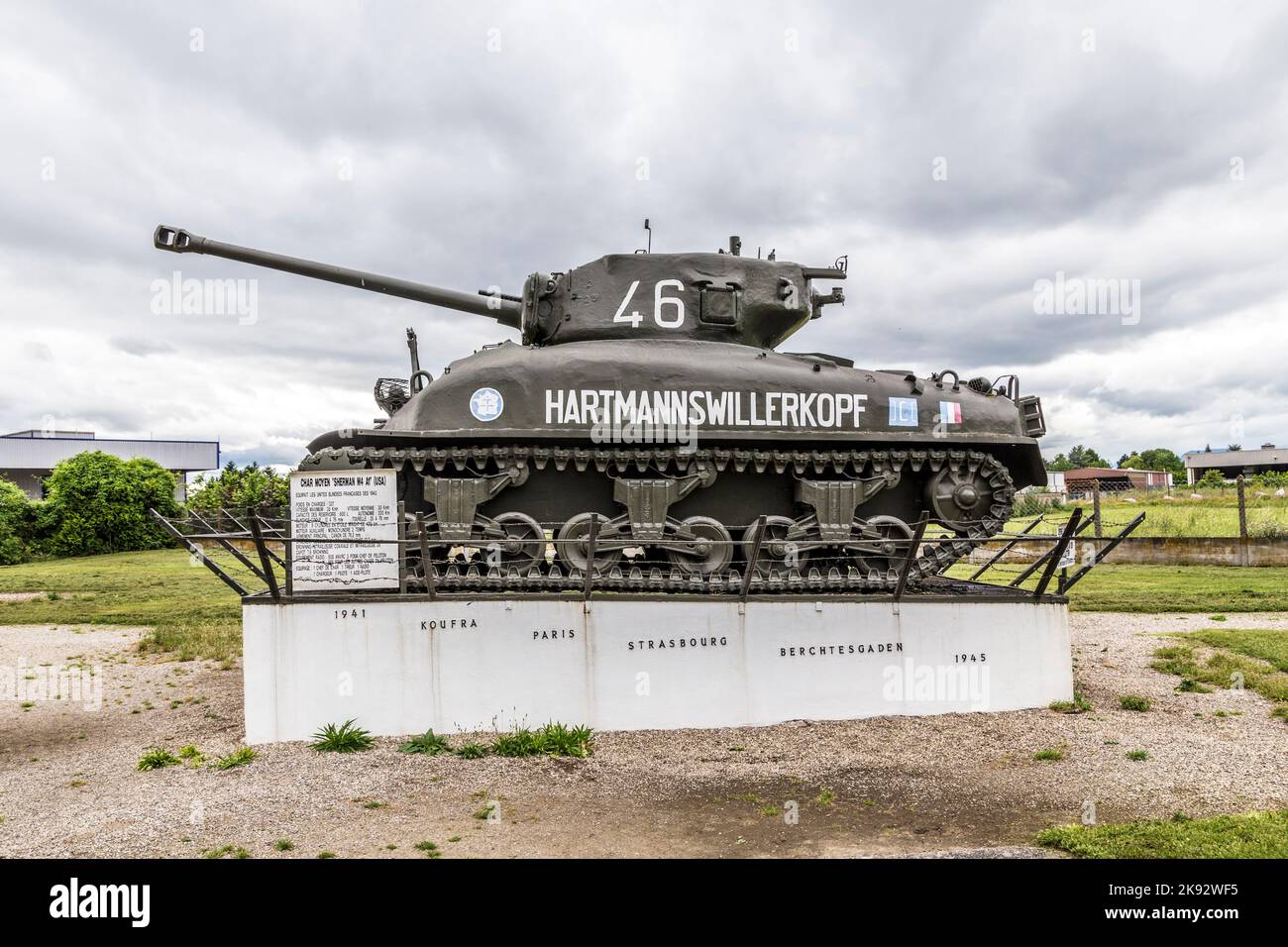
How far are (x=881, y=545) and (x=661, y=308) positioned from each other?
13.1 ft

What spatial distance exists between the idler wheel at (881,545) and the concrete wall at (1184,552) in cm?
1115

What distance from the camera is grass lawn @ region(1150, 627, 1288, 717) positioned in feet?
34.8

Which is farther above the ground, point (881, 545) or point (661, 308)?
point (661, 308)

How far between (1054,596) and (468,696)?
21.1ft

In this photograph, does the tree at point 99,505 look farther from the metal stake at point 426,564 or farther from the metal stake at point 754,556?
the metal stake at point 754,556

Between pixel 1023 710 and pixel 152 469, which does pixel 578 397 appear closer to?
pixel 1023 710

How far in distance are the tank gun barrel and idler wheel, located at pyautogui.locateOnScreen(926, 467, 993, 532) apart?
234 inches

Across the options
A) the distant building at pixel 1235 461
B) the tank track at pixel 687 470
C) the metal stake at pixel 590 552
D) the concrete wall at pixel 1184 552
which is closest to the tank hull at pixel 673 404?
the tank track at pixel 687 470

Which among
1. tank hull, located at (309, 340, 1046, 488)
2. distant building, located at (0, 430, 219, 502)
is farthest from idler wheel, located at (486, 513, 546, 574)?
distant building, located at (0, 430, 219, 502)

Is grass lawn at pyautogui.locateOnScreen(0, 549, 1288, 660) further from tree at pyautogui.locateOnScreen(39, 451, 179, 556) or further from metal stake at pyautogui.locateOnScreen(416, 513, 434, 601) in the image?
tree at pyautogui.locateOnScreen(39, 451, 179, 556)

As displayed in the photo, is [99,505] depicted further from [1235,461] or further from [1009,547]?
[1235,461]

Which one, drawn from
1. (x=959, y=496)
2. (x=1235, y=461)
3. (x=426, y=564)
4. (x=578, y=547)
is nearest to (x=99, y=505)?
(x=578, y=547)

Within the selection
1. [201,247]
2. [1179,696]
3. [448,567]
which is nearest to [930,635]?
[1179,696]

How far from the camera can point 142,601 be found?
22.7 metres
